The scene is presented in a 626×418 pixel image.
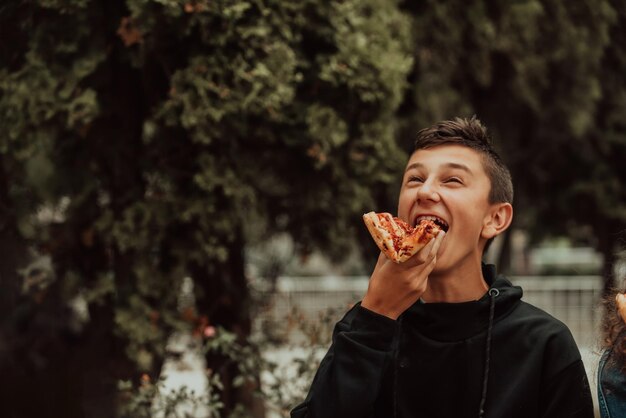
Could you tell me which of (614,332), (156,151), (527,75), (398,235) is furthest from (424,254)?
(527,75)

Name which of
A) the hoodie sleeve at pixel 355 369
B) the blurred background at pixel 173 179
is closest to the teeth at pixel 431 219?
the hoodie sleeve at pixel 355 369

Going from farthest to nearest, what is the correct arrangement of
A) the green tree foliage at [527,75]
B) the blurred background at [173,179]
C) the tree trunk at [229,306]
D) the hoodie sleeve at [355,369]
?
the green tree foliage at [527,75] < the tree trunk at [229,306] < the blurred background at [173,179] < the hoodie sleeve at [355,369]

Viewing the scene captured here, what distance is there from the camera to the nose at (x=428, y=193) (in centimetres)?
195

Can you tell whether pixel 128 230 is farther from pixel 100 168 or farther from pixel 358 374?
pixel 358 374

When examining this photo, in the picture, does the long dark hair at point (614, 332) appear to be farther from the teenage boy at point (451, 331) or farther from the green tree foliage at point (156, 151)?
the green tree foliage at point (156, 151)

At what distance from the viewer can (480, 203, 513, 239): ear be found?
81.7 inches

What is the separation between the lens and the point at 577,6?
629cm

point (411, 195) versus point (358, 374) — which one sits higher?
point (411, 195)

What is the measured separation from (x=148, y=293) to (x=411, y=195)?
257 cm

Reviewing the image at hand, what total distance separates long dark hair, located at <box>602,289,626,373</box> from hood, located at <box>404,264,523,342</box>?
24cm

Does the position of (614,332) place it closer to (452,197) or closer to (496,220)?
(496,220)

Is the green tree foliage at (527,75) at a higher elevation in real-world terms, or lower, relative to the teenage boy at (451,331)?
higher

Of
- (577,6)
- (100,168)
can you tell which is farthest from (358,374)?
(577,6)

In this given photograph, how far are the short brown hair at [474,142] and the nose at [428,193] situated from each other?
0.14 m
